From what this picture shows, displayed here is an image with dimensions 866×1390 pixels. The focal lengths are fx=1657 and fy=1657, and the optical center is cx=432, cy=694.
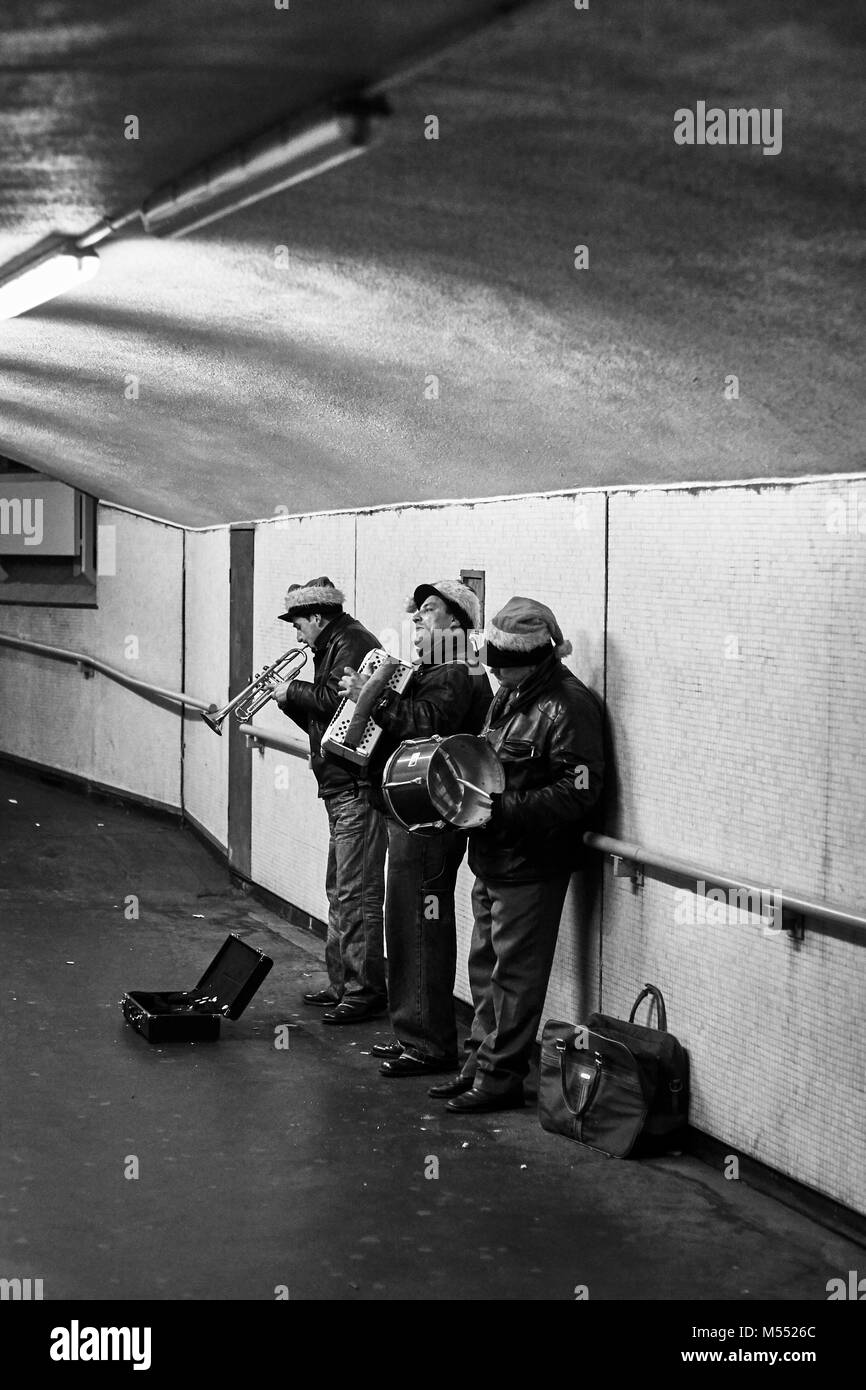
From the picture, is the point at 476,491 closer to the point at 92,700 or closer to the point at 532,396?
the point at 532,396

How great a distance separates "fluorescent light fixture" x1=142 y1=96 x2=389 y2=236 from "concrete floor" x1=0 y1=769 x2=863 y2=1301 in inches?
106

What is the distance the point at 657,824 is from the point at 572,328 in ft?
5.94

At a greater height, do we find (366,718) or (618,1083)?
(366,718)

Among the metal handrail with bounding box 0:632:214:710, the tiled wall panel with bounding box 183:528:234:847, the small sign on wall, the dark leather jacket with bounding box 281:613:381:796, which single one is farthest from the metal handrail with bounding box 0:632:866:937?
the small sign on wall

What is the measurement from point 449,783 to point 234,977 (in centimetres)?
191

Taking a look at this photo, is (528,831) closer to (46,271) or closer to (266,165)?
(46,271)

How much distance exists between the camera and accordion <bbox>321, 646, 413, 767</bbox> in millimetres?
6039

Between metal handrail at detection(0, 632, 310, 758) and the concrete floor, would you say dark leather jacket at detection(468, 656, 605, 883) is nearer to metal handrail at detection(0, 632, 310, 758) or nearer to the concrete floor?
the concrete floor

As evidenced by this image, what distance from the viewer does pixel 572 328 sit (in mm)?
4301

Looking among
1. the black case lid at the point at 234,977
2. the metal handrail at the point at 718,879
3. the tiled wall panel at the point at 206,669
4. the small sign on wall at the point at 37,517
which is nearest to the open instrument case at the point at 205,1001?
the black case lid at the point at 234,977

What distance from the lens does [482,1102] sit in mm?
5609

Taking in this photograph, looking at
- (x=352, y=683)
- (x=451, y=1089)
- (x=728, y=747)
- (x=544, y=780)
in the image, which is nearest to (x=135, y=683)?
(x=352, y=683)

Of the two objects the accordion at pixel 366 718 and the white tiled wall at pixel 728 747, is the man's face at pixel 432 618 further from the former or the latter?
the white tiled wall at pixel 728 747
